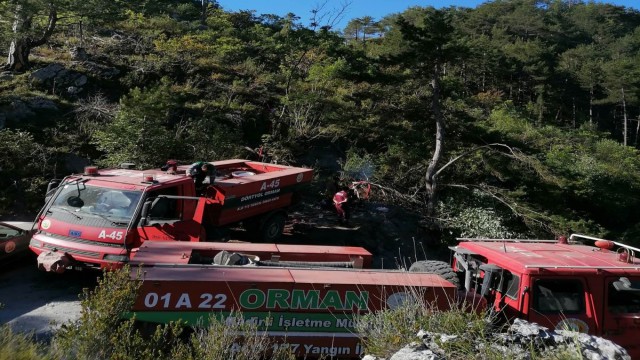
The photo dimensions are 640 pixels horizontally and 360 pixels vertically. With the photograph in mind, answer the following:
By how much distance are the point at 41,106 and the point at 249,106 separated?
22.7 ft

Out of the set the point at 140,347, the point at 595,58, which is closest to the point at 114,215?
the point at 140,347

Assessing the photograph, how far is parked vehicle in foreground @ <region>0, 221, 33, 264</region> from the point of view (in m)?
7.97

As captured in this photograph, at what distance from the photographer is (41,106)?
15656mm

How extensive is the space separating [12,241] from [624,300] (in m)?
9.02

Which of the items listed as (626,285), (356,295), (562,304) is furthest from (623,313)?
(356,295)

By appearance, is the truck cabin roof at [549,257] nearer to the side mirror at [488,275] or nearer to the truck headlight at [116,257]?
the side mirror at [488,275]

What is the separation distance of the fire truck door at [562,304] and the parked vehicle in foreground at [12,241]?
7.91 m

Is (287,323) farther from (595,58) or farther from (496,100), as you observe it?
(595,58)

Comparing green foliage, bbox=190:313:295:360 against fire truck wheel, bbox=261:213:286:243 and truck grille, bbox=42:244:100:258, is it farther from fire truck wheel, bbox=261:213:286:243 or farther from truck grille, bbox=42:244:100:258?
fire truck wheel, bbox=261:213:286:243

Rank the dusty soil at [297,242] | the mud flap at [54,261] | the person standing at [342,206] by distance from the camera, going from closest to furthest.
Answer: the dusty soil at [297,242] → the mud flap at [54,261] → the person standing at [342,206]

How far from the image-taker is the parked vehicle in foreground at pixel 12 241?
7969mm

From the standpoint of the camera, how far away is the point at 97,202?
770 cm

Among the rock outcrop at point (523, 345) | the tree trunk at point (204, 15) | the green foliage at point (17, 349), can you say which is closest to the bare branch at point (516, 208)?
the rock outcrop at point (523, 345)

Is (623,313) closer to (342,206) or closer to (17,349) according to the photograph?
(17,349)
